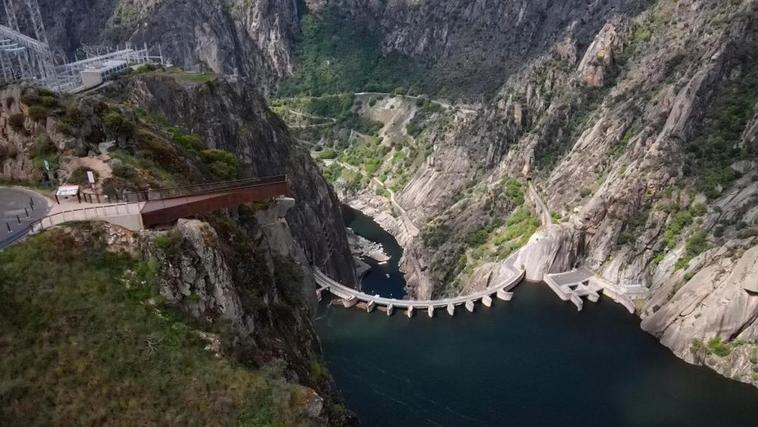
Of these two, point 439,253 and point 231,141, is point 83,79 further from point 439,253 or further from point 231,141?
point 439,253

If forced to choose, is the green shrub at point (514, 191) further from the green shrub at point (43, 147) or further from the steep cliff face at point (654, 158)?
the green shrub at point (43, 147)

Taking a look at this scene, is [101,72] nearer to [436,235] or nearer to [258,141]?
[258,141]

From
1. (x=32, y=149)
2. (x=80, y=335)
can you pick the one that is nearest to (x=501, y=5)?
(x=32, y=149)

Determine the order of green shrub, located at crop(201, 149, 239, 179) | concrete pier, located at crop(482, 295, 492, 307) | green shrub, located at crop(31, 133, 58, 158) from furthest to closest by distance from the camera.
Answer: concrete pier, located at crop(482, 295, 492, 307), green shrub, located at crop(201, 149, 239, 179), green shrub, located at crop(31, 133, 58, 158)

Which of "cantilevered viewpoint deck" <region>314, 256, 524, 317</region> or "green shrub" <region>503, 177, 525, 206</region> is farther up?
"green shrub" <region>503, 177, 525, 206</region>

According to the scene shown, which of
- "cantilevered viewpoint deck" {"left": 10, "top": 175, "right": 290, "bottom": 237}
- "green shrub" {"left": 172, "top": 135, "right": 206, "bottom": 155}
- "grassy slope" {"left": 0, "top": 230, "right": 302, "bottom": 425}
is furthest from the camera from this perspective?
"green shrub" {"left": 172, "top": 135, "right": 206, "bottom": 155}

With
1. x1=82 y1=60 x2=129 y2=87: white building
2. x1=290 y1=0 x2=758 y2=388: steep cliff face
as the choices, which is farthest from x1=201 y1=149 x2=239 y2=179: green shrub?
x1=290 y1=0 x2=758 y2=388: steep cliff face

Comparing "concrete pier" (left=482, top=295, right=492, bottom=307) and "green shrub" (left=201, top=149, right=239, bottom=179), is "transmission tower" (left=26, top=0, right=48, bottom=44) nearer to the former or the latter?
"green shrub" (left=201, top=149, right=239, bottom=179)

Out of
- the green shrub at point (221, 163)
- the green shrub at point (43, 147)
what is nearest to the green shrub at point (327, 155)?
the green shrub at point (221, 163)
